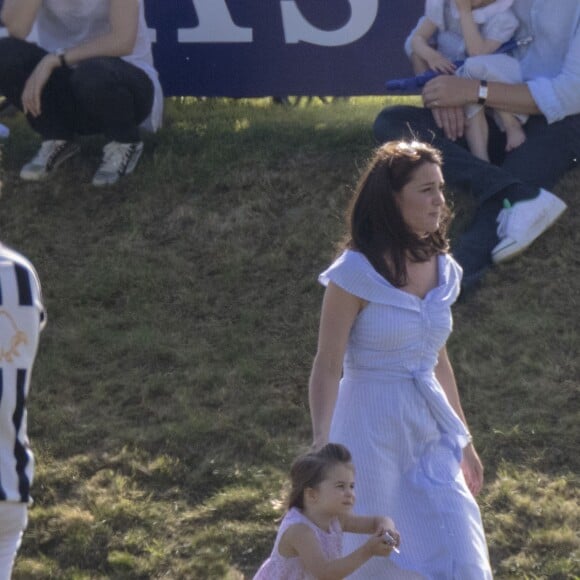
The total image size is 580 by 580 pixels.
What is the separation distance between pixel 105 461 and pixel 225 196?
2.14 m

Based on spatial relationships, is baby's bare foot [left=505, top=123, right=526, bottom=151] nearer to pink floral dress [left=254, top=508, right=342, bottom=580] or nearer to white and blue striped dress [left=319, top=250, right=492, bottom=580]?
white and blue striped dress [left=319, top=250, right=492, bottom=580]

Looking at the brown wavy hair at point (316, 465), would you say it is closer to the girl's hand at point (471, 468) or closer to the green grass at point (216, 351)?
the green grass at point (216, 351)

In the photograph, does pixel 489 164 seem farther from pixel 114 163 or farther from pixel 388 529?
pixel 388 529

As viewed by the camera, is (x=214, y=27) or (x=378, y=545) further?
(x=214, y=27)

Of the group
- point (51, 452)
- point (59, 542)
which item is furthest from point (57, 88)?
point (59, 542)

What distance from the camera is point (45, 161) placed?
6.88 metres

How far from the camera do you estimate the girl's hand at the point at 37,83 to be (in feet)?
21.2

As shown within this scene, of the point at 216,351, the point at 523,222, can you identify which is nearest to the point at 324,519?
the point at 216,351

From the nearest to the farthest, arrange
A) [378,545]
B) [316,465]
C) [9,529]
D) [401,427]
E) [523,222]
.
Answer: [9,529], [378,545], [316,465], [401,427], [523,222]

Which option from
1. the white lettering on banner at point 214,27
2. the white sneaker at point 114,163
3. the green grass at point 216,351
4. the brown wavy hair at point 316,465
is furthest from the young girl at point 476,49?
the brown wavy hair at point 316,465

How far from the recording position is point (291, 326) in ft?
18.6

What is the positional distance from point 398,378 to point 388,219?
42cm

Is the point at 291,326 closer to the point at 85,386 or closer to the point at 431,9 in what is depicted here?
the point at 85,386

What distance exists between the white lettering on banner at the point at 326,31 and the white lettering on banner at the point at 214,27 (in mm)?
231
